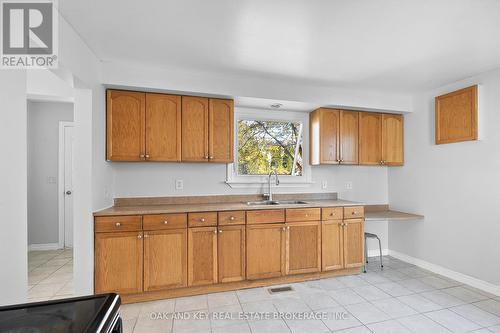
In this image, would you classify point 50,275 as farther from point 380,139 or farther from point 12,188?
point 380,139

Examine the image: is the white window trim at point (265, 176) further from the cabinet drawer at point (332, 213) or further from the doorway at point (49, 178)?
the doorway at point (49, 178)

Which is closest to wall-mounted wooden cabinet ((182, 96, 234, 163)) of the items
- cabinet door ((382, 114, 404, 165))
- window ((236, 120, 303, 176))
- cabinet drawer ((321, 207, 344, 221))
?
window ((236, 120, 303, 176))

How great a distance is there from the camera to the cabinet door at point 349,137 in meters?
3.49

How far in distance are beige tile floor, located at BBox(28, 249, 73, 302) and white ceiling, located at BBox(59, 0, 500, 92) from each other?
2.51m

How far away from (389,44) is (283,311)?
8.60 ft

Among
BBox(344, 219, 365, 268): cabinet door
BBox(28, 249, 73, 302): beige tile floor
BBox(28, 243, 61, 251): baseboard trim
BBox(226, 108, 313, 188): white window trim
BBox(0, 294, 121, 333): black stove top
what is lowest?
BBox(28, 249, 73, 302): beige tile floor

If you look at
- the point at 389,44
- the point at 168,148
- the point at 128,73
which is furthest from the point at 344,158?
the point at 128,73

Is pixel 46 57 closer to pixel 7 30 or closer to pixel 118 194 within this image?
pixel 7 30

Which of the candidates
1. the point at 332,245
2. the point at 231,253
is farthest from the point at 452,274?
the point at 231,253

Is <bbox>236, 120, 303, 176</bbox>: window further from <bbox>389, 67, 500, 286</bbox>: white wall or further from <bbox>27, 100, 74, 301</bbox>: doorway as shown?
<bbox>27, 100, 74, 301</bbox>: doorway

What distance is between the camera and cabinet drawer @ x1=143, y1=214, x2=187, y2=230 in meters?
2.51

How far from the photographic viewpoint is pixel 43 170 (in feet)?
13.5

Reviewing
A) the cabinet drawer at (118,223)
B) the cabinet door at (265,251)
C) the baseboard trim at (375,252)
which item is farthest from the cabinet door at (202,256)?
the baseboard trim at (375,252)

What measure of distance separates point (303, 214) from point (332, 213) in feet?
1.31
